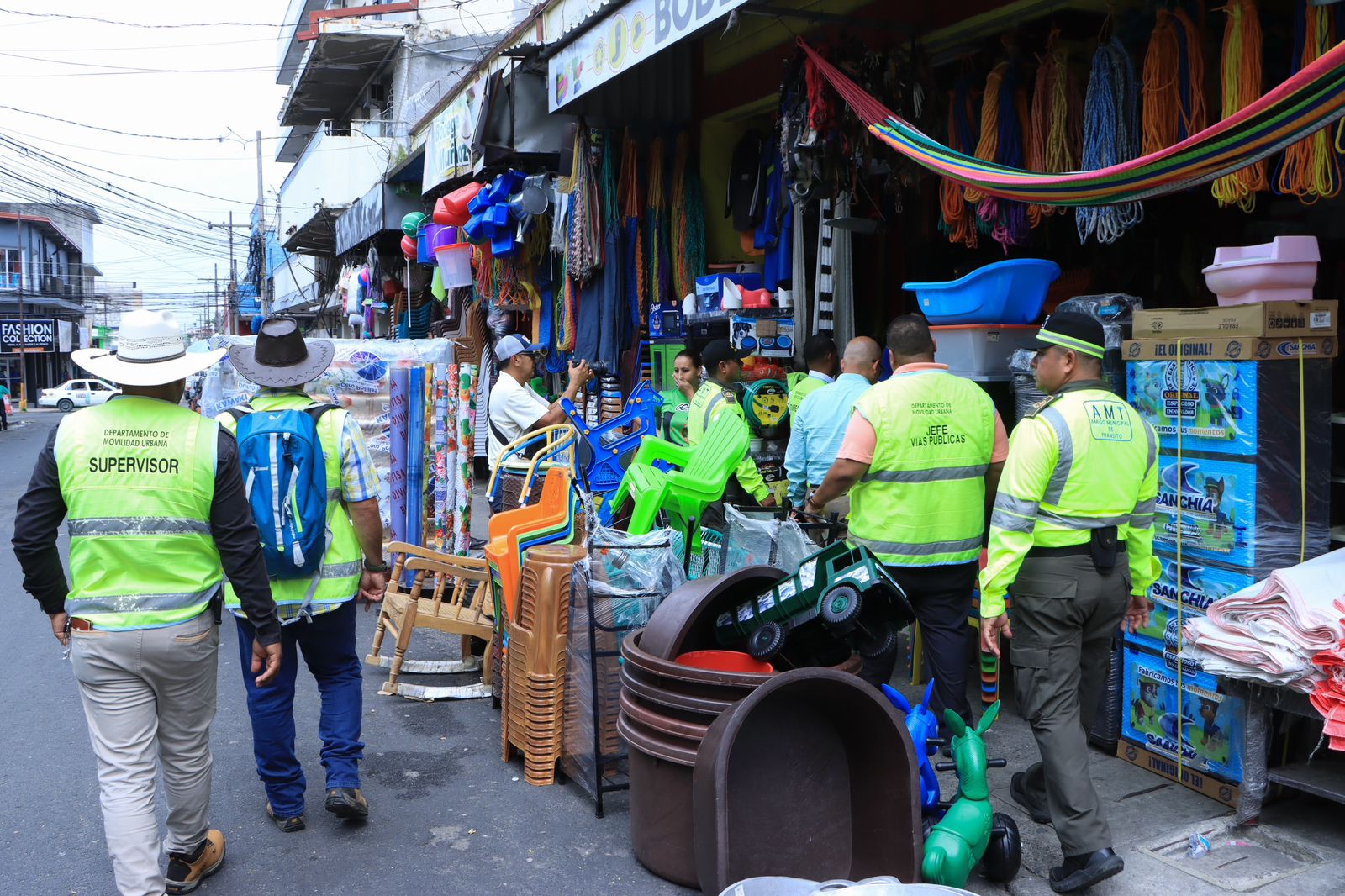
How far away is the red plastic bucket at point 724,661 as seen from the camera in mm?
3854

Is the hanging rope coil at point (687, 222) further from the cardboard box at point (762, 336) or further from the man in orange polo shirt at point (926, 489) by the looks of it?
the man in orange polo shirt at point (926, 489)

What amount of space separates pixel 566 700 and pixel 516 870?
0.90 m

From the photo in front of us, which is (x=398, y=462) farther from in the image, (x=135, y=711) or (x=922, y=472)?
(x=922, y=472)

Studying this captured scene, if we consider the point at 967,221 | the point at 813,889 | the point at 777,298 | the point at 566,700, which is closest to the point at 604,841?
the point at 566,700

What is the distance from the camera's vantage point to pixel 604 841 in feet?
13.4

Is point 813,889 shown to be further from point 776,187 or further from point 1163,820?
point 776,187

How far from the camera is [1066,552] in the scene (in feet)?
12.1

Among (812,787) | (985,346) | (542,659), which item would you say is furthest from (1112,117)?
(542,659)

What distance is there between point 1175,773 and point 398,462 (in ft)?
18.4

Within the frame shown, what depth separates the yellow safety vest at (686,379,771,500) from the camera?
20.8 feet

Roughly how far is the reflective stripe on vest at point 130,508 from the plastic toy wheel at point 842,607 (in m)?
2.12

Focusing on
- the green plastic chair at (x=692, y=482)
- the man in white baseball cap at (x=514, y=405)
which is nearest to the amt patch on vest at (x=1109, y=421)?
the green plastic chair at (x=692, y=482)

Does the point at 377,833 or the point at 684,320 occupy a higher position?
the point at 684,320

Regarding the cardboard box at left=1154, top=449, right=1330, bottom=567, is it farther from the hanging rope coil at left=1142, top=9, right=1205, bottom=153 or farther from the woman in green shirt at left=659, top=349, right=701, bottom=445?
the woman in green shirt at left=659, top=349, right=701, bottom=445
